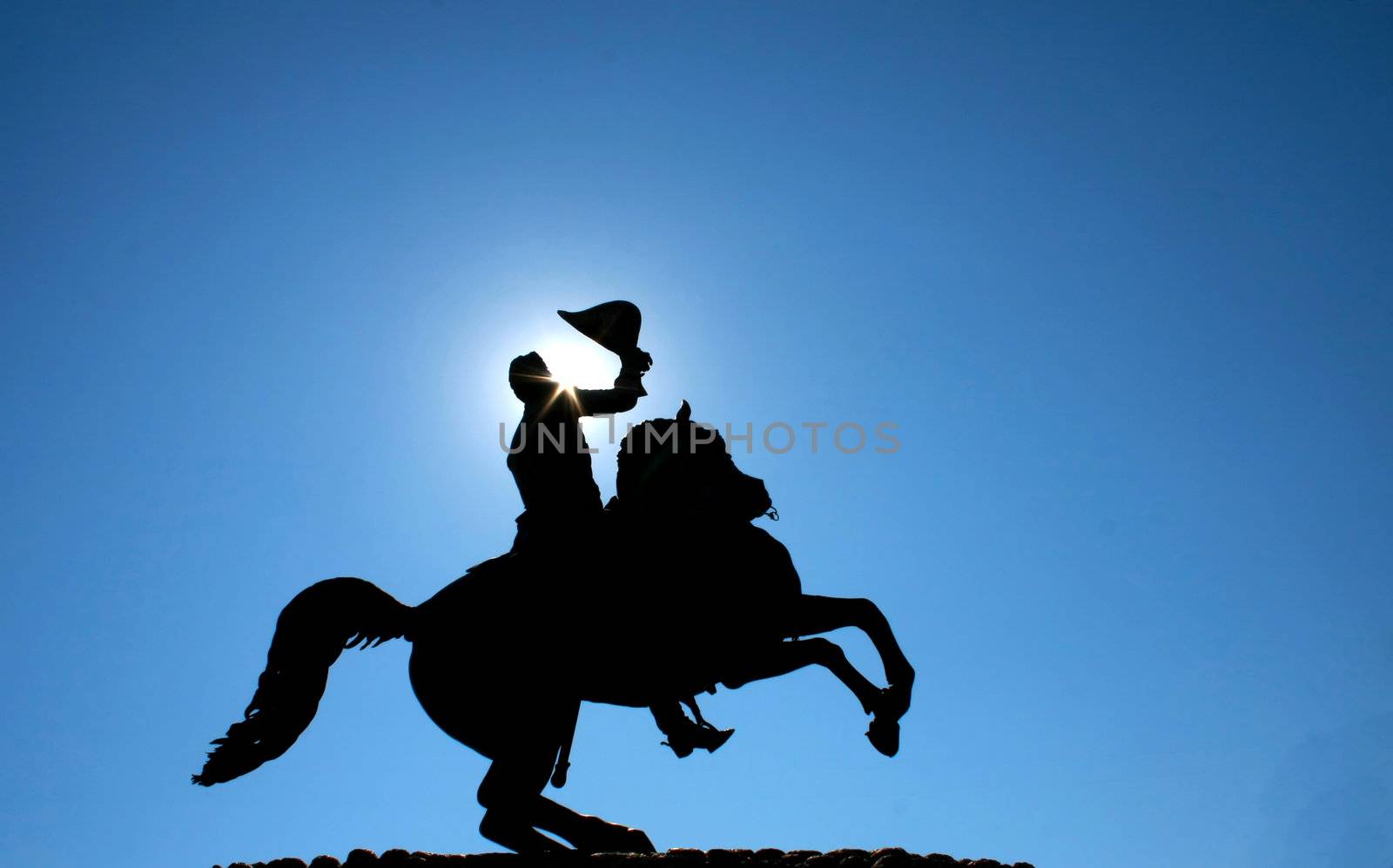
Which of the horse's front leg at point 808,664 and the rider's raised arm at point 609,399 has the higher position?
the rider's raised arm at point 609,399

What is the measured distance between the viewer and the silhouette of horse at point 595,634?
571cm

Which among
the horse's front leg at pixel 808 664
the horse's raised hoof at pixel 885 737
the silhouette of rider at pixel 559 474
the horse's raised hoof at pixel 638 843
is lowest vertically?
the horse's raised hoof at pixel 638 843

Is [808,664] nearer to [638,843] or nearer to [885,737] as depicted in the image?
[885,737]

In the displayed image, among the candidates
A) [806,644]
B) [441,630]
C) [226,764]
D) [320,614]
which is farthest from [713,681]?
[226,764]

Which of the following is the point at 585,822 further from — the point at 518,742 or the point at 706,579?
the point at 706,579

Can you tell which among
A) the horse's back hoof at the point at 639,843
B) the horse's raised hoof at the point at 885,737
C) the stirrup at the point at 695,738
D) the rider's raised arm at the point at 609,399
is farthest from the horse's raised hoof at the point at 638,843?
the rider's raised arm at the point at 609,399

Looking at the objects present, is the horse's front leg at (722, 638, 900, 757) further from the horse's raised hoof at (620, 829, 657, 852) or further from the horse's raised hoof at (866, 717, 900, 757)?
the horse's raised hoof at (620, 829, 657, 852)

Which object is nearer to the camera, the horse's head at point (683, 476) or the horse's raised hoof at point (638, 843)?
the horse's raised hoof at point (638, 843)

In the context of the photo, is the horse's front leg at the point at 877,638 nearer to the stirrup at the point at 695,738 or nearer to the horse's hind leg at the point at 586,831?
the stirrup at the point at 695,738

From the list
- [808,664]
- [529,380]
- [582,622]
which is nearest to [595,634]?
[582,622]

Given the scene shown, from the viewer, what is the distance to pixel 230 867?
530cm

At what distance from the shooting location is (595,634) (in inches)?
244

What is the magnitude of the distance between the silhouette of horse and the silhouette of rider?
0.11 metres

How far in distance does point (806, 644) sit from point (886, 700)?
53 centimetres
